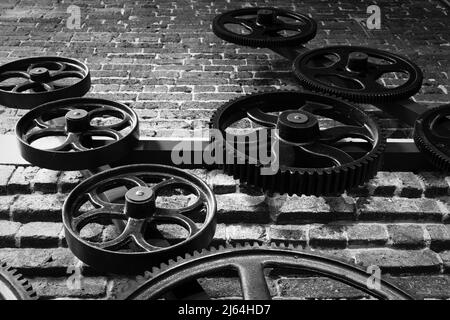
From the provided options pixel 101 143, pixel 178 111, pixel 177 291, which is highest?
pixel 177 291

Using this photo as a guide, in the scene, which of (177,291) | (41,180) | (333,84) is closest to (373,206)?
(333,84)

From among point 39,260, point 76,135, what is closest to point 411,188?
point 76,135

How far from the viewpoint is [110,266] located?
2.07 metres

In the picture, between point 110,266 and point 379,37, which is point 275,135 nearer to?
point 110,266

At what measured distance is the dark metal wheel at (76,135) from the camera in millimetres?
2674

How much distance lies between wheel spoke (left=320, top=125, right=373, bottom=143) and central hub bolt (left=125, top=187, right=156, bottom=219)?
3.20 ft

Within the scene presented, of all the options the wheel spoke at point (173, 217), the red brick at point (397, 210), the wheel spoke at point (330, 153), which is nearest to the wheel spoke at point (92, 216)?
the wheel spoke at point (173, 217)

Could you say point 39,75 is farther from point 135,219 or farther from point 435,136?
point 435,136

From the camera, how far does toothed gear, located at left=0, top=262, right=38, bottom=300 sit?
1676mm

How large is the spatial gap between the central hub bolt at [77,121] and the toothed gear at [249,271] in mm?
1248

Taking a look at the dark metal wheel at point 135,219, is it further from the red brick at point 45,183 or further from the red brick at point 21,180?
the red brick at point 21,180

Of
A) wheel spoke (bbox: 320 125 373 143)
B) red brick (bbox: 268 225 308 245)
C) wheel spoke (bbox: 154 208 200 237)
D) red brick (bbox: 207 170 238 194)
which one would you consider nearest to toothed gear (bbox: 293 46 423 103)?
wheel spoke (bbox: 320 125 373 143)

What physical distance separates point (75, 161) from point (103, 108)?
54cm
